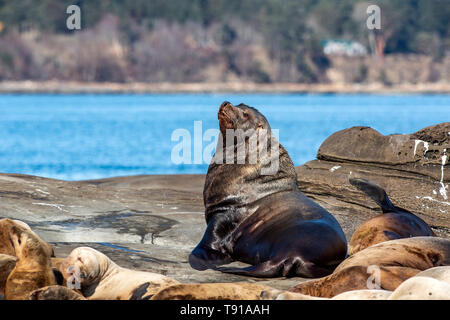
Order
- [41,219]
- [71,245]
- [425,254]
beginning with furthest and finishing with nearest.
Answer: [41,219]
[71,245]
[425,254]

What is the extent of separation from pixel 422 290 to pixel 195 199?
17.3ft

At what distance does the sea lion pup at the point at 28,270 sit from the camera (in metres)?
4.44

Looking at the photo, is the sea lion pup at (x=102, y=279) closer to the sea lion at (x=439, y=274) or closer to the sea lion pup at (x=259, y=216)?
the sea lion pup at (x=259, y=216)

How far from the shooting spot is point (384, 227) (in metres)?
6.39

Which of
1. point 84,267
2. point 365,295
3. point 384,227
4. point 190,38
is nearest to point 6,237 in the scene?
point 84,267

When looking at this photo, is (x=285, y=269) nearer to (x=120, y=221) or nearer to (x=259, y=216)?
(x=259, y=216)

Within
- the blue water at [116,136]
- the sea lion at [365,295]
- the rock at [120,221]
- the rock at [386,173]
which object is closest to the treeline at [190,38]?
the blue water at [116,136]

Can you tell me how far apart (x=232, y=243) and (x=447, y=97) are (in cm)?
8813

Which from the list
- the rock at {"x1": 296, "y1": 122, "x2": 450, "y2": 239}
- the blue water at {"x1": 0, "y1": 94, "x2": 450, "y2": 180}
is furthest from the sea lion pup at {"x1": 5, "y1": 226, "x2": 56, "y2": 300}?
the blue water at {"x1": 0, "y1": 94, "x2": 450, "y2": 180}

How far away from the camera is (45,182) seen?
345 inches

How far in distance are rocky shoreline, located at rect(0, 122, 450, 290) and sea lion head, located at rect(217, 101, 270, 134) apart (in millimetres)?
1113
